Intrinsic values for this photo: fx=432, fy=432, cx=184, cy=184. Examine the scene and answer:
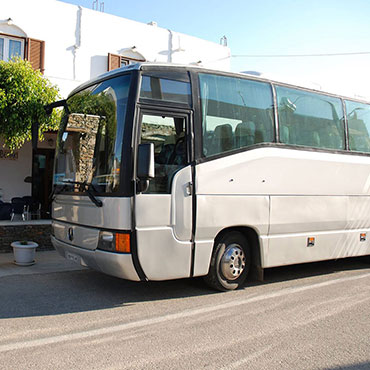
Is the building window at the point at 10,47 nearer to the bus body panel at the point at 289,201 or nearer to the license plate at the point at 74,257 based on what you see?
the license plate at the point at 74,257

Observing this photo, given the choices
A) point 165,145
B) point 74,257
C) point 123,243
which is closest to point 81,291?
point 74,257

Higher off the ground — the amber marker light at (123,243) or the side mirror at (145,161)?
the side mirror at (145,161)

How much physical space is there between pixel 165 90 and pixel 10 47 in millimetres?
9154

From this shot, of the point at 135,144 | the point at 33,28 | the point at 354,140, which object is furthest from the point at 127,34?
the point at 135,144

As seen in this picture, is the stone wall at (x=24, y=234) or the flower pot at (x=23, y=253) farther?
the stone wall at (x=24, y=234)

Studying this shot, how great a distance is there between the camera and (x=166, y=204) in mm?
5359

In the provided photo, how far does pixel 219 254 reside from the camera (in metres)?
5.98

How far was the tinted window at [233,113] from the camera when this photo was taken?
231 inches

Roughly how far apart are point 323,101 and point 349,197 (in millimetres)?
1706

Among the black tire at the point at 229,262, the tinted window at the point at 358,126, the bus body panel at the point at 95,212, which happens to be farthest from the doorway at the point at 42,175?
the tinted window at the point at 358,126

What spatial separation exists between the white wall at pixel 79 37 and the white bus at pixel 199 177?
295 inches

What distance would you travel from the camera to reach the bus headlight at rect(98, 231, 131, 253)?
202 inches

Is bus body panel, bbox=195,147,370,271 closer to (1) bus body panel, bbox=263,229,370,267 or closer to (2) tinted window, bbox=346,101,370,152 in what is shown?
(1) bus body panel, bbox=263,229,370,267

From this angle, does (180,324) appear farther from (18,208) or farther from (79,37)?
(79,37)
